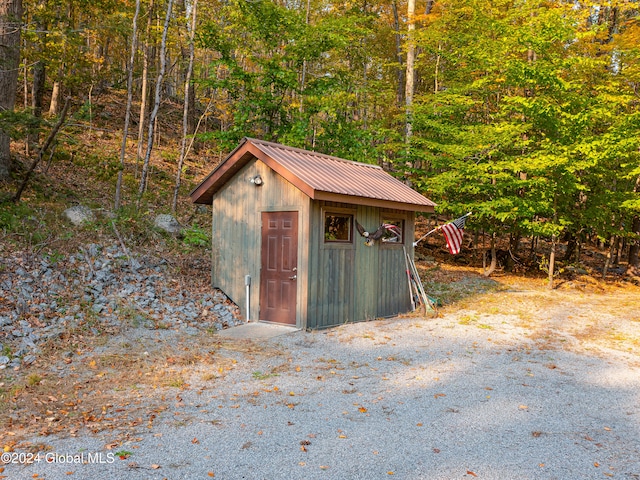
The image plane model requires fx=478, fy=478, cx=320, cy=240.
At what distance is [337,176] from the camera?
9.87 meters

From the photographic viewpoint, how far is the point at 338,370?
21.4 feet

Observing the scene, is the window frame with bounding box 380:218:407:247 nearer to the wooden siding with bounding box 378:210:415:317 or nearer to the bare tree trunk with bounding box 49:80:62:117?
the wooden siding with bounding box 378:210:415:317

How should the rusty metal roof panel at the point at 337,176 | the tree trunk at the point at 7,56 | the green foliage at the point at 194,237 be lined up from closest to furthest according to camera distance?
the rusty metal roof panel at the point at 337,176, the tree trunk at the point at 7,56, the green foliage at the point at 194,237

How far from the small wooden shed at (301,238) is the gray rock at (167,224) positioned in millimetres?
1707

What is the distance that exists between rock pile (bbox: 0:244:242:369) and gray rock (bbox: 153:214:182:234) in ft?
5.66

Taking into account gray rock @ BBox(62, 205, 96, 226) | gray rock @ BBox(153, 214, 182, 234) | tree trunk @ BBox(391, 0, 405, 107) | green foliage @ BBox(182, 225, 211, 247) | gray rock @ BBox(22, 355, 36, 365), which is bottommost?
gray rock @ BBox(22, 355, 36, 365)

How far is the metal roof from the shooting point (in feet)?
28.5

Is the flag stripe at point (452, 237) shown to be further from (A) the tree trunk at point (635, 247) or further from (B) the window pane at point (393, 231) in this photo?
(A) the tree trunk at point (635, 247)

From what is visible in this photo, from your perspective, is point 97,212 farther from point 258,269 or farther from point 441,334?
point 441,334

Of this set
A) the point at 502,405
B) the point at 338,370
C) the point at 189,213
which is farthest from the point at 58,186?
the point at 502,405

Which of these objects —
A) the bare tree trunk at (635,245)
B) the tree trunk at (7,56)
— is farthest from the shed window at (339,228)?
the bare tree trunk at (635,245)

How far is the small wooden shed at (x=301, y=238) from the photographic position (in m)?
8.89

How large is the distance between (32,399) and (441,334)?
6436 mm

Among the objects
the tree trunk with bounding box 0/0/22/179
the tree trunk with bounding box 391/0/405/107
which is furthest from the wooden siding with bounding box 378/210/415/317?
the tree trunk with bounding box 391/0/405/107
